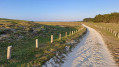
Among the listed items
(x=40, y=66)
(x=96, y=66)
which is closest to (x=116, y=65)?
(x=96, y=66)

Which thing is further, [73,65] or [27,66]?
[73,65]

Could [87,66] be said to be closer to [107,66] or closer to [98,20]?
[107,66]

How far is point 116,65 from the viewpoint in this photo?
7754 millimetres

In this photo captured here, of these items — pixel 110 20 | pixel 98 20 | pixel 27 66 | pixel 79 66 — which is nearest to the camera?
pixel 27 66

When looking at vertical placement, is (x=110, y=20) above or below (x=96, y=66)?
above

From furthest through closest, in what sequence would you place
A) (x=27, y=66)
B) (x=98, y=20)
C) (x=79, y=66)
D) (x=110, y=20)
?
1. (x=98, y=20)
2. (x=110, y=20)
3. (x=79, y=66)
4. (x=27, y=66)

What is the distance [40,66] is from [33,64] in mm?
512

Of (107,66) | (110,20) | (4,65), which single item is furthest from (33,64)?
(110,20)

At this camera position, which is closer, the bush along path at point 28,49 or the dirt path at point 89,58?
the bush along path at point 28,49

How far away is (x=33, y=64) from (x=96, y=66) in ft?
14.3

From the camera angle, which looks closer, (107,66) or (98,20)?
(107,66)

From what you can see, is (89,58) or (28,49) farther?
(28,49)

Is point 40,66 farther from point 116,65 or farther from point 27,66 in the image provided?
point 116,65

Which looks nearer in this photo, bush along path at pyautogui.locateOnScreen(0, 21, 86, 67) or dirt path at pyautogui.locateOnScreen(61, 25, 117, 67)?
bush along path at pyautogui.locateOnScreen(0, 21, 86, 67)
